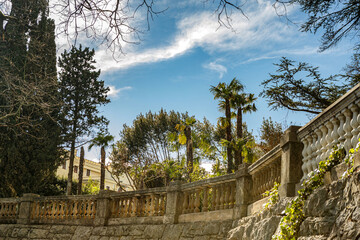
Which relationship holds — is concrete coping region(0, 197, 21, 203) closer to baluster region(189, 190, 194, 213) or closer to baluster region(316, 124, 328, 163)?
baluster region(189, 190, 194, 213)

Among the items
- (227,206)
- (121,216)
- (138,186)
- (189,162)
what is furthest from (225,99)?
(227,206)

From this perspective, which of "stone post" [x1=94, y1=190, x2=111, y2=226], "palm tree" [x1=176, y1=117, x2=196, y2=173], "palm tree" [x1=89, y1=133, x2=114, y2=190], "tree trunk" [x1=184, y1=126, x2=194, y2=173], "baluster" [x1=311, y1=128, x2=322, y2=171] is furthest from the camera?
"palm tree" [x1=89, y1=133, x2=114, y2=190]

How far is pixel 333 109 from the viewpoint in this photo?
543 centimetres

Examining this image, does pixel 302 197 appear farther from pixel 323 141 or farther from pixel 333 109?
pixel 333 109

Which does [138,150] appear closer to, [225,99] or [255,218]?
[225,99]

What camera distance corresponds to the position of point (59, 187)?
1257 inches

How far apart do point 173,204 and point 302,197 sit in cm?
554

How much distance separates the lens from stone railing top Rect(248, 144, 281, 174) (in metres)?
7.16

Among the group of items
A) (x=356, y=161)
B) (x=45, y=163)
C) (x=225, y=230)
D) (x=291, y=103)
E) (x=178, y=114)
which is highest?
(x=178, y=114)

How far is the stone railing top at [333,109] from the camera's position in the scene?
495 cm

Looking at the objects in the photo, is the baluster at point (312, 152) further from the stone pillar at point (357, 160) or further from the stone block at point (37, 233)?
the stone block at point (37, 233)

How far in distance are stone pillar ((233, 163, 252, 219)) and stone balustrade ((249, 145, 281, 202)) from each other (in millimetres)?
113

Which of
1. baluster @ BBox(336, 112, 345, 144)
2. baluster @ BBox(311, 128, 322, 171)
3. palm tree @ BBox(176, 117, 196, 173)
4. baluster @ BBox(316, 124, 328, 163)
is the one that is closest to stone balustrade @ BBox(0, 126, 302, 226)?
baluster @ BBox(311, 128, 322, 171)

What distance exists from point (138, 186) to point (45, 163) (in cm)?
977
